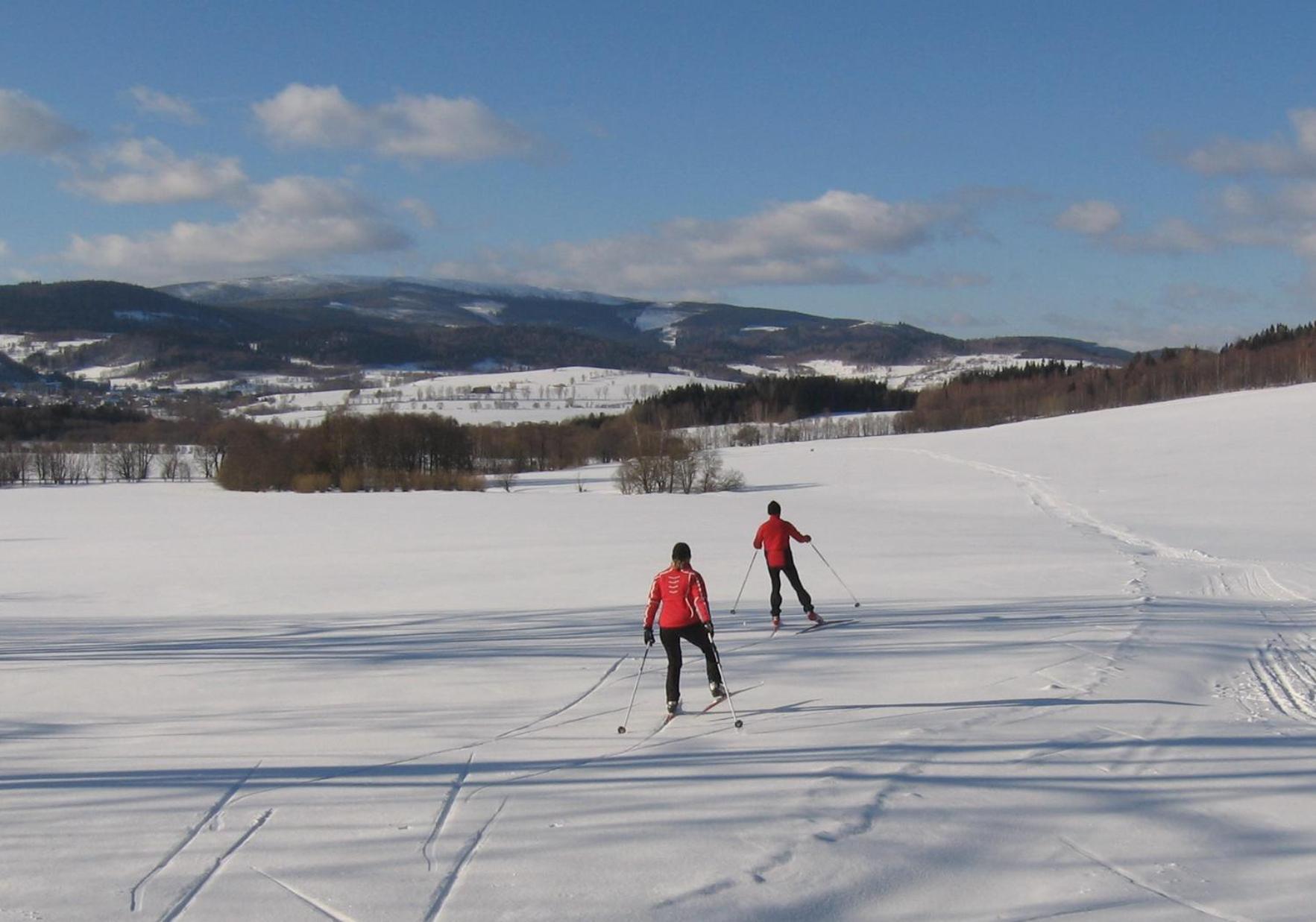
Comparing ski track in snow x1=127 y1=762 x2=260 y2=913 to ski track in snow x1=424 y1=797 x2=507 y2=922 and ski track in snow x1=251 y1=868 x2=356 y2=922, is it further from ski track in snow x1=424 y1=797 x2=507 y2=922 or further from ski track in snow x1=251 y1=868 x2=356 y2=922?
ski track in snow x1=424 y1=797 x2=507 y2=922

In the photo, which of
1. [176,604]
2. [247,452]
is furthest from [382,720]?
[247,452]

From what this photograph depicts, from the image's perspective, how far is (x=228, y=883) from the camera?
5785 millimetres

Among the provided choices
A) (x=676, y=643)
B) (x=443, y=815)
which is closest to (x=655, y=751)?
(x=676, y=643)

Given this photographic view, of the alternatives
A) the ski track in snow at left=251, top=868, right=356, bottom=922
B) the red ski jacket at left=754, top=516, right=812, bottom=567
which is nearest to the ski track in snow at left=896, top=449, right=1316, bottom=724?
the red ski jacket at left=754, top=516, right=812, bottom=567

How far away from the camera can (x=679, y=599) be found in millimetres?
9602

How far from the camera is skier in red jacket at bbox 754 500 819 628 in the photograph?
14500mm

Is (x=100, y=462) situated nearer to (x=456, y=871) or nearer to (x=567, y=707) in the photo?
(x=567, y=707)

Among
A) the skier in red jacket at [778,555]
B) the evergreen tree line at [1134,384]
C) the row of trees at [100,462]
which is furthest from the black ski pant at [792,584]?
the evergreen tree line at [1134,384]

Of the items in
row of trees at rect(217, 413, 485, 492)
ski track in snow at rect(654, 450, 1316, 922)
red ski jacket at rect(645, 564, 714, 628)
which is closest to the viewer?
ski track in snow at rect(654, 450, 1316, 922)

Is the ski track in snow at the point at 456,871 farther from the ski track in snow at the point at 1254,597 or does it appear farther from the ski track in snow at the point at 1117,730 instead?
the ski track in snow at the point at 1254,597

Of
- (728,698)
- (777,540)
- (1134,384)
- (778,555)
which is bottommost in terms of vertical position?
(728,698)

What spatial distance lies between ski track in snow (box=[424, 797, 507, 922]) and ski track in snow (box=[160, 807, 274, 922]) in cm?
124

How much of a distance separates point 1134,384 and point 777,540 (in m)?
131

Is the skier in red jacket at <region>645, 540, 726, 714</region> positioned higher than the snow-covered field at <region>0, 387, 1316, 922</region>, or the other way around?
the skier in red jacket at <region>645, 540, 726, 714</region>
